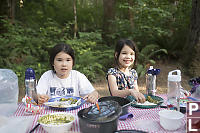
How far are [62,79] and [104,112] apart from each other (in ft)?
3.63

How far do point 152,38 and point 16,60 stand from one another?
4.16 m

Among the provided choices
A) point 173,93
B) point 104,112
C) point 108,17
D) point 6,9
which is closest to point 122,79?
point 173,93

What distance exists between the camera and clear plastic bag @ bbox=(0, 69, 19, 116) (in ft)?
4.57

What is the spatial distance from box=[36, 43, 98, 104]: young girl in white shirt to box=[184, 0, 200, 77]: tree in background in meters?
3.56

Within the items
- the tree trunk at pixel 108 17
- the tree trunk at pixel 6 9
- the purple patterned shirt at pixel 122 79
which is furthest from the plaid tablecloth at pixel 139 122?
the tree trunk at pixel 6 9

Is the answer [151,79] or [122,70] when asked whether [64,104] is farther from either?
[122,70]

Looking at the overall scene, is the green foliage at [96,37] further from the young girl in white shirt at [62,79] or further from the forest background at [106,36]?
the young girl in white shirt at [62,79]

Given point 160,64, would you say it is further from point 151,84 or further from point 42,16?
point 42,16

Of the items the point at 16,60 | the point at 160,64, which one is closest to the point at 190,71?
the point at 160,64

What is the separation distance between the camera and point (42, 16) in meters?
8.10

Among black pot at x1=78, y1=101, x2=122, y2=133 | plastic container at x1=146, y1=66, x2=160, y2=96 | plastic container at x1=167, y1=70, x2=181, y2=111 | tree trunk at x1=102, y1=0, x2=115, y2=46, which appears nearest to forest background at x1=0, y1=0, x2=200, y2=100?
tree trunk at x1=102, y1=0, x2=115, y2=46

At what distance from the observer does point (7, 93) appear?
143 cm

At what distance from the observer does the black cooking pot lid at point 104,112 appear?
99 centimetres

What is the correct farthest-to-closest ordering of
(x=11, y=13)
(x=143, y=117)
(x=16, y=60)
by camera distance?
1. (x=11, y=13)
2. (x=16, y=60)
3. (x=143, y=117)
